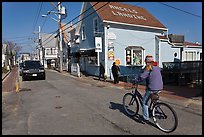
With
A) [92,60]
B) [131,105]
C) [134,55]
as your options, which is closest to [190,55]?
[134,55]

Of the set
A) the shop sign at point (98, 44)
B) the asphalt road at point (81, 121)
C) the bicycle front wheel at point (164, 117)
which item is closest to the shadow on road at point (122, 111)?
the asphalt road at point (81, 121)

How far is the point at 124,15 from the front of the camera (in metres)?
21.4

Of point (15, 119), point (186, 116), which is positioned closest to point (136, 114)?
point (186, 116)

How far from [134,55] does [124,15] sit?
4501mm

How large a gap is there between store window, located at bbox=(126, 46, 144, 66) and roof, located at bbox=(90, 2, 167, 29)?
8.35 ft

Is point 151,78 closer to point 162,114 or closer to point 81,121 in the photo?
point 162,114

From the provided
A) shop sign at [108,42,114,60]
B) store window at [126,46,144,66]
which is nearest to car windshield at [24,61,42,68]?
shop sign at [108,42,114,60]

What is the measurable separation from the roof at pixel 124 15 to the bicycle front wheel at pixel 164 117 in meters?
14.1

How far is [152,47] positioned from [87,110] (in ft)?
53.5

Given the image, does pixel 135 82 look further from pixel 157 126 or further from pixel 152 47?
pixel 152 47

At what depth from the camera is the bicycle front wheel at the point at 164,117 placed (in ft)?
16.4

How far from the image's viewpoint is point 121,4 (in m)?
24.5

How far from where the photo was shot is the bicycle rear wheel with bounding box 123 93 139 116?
6.24 metres

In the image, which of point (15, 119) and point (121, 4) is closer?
point (15, 119)
